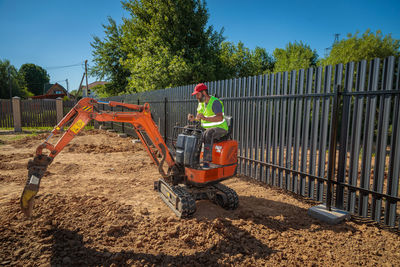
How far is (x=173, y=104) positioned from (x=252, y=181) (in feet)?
15.1

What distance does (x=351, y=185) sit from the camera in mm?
4113

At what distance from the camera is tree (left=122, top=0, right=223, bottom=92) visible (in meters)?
18.7

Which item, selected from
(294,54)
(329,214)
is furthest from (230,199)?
(294,54)

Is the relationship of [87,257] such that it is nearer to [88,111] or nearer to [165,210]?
[165,210]

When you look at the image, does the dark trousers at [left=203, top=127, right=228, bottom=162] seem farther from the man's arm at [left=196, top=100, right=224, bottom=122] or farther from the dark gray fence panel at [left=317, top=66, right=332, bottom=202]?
the dark gray fence panel at [left=317, top=66, right=332, bottom=202]

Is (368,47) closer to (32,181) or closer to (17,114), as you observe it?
(32,181)

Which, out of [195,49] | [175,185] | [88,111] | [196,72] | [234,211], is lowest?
[234,211]

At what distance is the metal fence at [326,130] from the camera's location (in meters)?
3.78

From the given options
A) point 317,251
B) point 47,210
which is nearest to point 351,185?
point 317,251

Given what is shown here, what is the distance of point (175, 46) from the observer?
2031cm

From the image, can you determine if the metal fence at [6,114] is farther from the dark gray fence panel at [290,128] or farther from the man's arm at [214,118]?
the dark gray fence panel at [290,128]

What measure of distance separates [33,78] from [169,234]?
92.3 m

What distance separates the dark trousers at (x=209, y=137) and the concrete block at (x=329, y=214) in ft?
6.84

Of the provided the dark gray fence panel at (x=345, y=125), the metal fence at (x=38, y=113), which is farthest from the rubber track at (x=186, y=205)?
the metal fence at (x=38, y=113)
